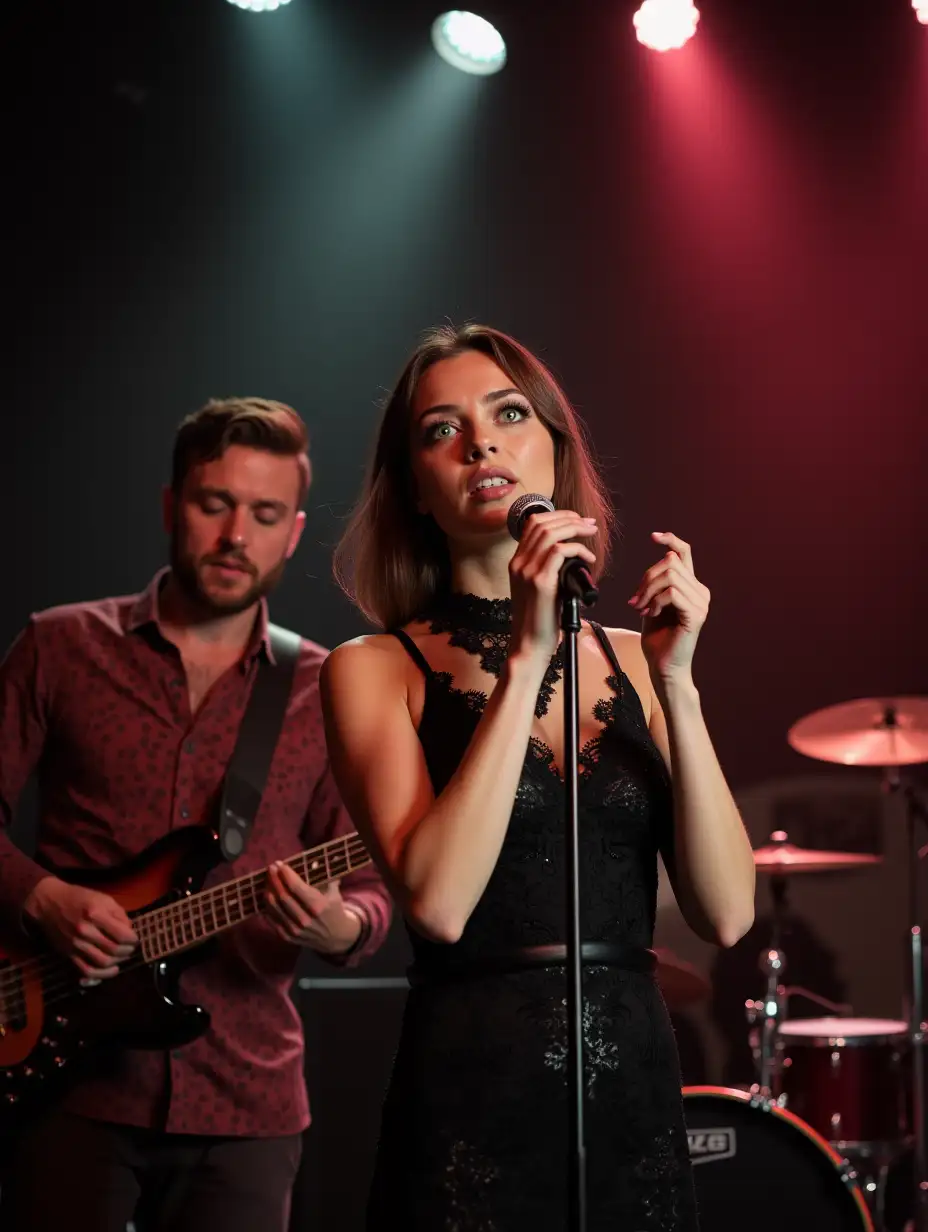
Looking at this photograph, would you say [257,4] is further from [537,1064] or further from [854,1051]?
[537,1064]

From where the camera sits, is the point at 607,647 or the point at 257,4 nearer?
the point at 607,647

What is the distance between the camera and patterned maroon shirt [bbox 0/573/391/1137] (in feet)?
8.61

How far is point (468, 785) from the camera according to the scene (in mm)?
1480

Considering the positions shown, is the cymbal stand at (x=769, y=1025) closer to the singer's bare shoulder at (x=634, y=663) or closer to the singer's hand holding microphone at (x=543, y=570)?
the singer's bare shoulder at (x=634, y=663)

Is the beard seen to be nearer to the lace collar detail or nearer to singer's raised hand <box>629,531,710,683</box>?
the lace collar detail

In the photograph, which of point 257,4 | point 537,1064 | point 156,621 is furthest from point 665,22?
point 537,1064

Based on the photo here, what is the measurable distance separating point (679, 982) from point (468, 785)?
243 centimetres

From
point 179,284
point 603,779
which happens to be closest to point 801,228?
point 179,284

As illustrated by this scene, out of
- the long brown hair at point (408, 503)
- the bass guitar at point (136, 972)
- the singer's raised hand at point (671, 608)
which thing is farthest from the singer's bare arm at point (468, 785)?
the bass guitar at point (136, 972)

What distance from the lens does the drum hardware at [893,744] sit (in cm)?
415

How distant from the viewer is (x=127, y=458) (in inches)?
174

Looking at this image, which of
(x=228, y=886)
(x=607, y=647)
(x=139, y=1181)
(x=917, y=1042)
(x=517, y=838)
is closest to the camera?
(x=517, y=838)

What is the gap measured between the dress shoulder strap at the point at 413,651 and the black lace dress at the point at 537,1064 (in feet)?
0.41

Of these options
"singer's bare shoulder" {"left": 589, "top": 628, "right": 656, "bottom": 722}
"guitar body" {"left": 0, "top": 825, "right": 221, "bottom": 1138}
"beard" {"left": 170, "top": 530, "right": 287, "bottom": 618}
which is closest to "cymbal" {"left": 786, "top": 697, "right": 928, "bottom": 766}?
"beard" {"left": 170, "top": 530, "right": 287, "bottom": 618}
